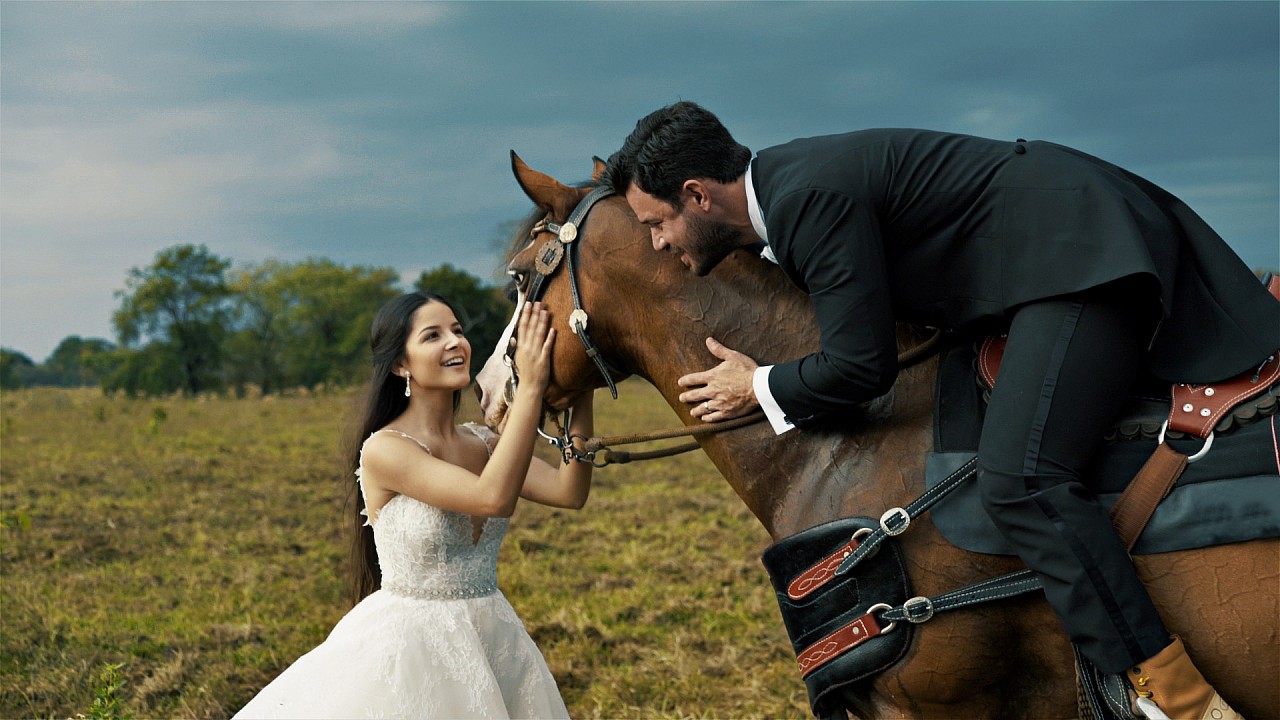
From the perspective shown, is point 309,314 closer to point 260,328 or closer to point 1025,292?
point 260,328

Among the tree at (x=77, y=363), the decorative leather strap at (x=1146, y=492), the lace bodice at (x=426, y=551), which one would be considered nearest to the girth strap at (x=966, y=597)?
the decorative leather strap at (x=1146, y=492)

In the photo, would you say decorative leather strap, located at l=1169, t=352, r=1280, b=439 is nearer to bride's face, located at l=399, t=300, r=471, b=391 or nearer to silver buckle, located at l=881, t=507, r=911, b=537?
silver buckle, located at l=881, t=507, r=911, b=537

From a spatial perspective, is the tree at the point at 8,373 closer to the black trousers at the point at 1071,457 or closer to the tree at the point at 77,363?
the tree at the point at 77,363

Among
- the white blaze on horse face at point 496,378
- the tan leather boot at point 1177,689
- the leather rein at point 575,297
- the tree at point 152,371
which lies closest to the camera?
the tan leather boot at point 1177,689

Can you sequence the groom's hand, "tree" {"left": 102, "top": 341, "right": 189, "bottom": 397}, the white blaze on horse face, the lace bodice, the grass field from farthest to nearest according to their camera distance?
"tree" {"left": 102, "top": 341, "right": 189, "bottom": 397} → the grass field → the lace bodice → the white blaze on horse face → the groom's hand

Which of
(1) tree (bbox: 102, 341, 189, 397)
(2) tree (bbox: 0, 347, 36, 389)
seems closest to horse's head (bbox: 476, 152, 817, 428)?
(2) tree (bbox: 0, 347, 36, 389)

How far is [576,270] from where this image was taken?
3.07 m

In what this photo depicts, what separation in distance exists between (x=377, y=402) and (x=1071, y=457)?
244cm

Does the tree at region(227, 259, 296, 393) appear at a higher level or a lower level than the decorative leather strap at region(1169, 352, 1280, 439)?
higher

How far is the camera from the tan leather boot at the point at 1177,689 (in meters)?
2.28

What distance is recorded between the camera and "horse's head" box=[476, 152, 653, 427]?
9.93 ft

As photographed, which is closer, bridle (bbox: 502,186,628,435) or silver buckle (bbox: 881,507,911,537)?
silver buckle (bbox: 881,507,911,537)

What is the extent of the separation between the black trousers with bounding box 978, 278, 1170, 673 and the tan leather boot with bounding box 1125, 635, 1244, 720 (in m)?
0.03

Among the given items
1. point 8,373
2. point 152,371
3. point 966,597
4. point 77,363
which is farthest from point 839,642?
point 77,363
